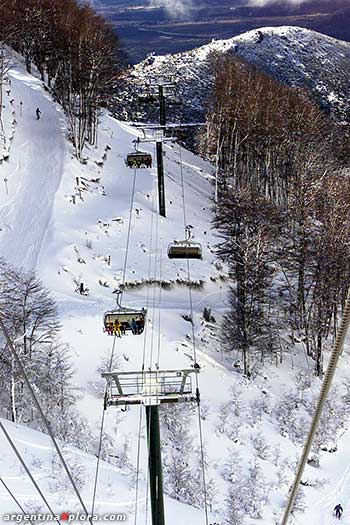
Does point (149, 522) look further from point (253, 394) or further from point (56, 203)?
point (56, 203)

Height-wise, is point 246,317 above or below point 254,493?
above

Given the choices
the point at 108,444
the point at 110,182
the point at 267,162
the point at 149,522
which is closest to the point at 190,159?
the point at 267,162

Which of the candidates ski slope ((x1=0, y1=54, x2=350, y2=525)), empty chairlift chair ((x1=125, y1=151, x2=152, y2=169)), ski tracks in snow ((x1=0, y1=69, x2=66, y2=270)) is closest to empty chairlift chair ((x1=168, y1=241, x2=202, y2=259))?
ski slope ((x1=0, y1=54, x2=350, y2=525))

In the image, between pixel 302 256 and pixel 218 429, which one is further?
pixel 302 256

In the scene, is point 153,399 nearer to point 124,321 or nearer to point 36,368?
point 124,321

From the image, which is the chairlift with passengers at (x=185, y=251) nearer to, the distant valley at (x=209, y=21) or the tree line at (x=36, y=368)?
the tree line at (x=36, y=368)

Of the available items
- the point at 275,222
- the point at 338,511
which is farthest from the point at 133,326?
the point at 275,222
